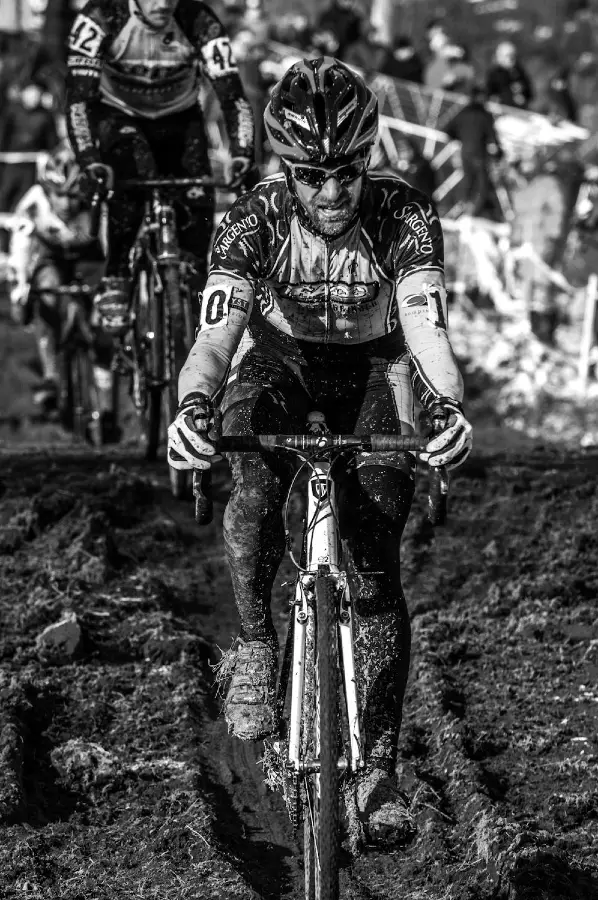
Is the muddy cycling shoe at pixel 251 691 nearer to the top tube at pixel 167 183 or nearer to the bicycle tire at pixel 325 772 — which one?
the bicycle tire at pixel 325 772

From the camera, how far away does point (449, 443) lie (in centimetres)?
434

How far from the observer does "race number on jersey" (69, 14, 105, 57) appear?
8461 mm

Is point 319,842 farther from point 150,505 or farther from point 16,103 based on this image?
point 16,103

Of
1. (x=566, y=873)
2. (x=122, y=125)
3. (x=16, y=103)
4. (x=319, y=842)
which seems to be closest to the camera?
(x=319, y=842)

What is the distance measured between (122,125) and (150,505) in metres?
2.52

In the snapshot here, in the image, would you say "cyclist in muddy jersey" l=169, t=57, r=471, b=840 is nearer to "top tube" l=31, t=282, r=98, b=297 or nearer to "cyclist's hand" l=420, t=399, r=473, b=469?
"cyclist's hand" l=420, t=399, r=473, b=469

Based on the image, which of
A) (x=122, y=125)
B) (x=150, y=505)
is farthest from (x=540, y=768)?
(x=122, y=125)

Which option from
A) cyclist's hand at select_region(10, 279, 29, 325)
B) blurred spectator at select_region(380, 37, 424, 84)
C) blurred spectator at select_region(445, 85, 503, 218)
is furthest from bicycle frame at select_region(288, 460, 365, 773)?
blurred spectator at select_region(380, 37, 424, 84)

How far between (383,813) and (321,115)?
7.96 feet

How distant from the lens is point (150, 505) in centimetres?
874

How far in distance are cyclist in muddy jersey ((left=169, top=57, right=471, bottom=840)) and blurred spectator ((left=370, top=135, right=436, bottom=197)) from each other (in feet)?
38.7

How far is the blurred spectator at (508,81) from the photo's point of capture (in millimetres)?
17938

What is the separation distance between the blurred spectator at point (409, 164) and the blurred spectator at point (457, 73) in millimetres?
1227

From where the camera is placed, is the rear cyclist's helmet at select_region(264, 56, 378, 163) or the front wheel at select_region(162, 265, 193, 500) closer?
the rear cyclist's helmet at select_region(264, 56, 378, 163)
